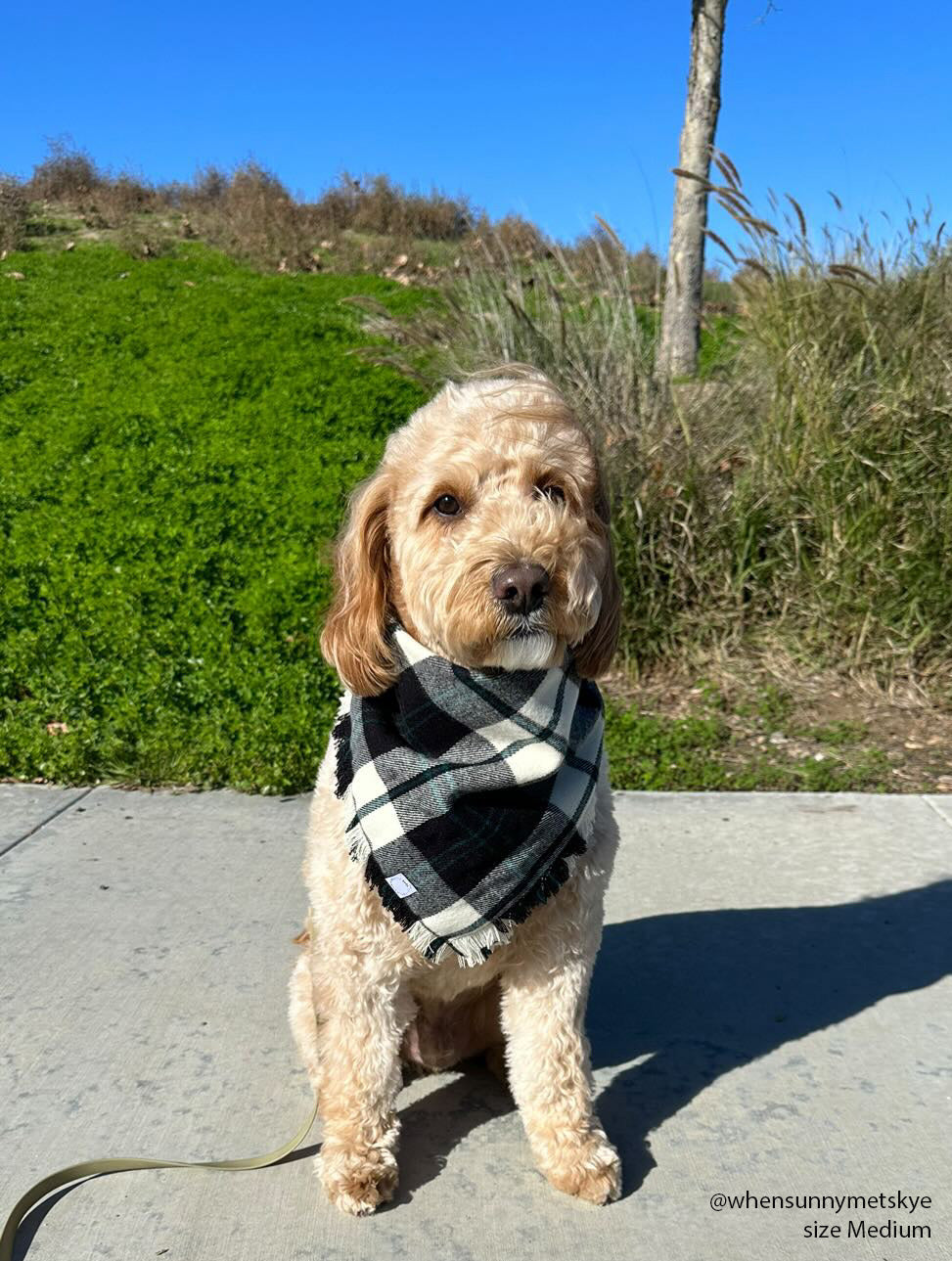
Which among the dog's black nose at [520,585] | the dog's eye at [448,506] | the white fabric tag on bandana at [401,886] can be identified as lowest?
the white fabric tag on bandana at [401,886]

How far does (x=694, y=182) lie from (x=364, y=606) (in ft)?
26.4

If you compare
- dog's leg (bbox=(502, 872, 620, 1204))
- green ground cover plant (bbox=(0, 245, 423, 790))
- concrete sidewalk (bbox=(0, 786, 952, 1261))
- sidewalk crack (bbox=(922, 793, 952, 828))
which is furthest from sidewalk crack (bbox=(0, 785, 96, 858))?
sidewalk crack (bbox=(922, 793, 952, 828))

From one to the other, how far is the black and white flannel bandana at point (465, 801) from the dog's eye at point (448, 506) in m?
0.32

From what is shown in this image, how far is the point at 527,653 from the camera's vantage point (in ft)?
8.04

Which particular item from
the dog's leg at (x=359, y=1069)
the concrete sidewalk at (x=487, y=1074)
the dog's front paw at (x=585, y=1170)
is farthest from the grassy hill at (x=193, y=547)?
the dog's front paw at (x=585, y=1170)

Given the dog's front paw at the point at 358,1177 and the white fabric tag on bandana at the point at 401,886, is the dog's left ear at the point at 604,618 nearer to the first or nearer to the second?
the white fabric tag on bandana at the point at 401,886

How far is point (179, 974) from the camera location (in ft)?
11.3

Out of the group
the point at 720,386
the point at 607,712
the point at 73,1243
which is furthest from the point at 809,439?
the point at 73,1243

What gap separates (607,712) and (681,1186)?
3275 mm

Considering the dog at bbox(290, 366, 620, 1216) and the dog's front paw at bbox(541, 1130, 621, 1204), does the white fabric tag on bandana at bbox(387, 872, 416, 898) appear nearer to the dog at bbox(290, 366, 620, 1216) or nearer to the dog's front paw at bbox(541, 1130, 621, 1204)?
the dog at bbox(290, 366, 620, 1216)

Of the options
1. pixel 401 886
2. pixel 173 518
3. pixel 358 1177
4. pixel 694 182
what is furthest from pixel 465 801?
pixel 694 182

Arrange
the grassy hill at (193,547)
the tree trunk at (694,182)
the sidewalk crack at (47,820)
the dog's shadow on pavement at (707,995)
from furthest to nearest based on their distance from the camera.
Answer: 1. the tree trunk at (694,182)
2. the grassy hill at (193,547)
3. the sidewalk crack at (47,820)
4. the dog's shadow on pavement at (707,995)

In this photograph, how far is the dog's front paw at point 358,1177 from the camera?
2.55 meters

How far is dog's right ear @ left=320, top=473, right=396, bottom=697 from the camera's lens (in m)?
2.59
